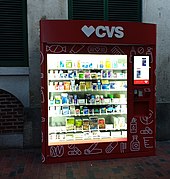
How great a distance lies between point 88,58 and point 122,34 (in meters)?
0.92

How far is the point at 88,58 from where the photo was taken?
19.5 feet

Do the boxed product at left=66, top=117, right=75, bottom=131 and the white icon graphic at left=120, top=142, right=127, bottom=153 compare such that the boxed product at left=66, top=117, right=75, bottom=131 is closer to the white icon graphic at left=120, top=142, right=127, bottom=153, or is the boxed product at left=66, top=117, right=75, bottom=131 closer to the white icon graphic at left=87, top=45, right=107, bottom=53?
the white icon graphic at left=120, top=142, right=127, bottom=153

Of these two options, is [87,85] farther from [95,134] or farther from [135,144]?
[135,144]

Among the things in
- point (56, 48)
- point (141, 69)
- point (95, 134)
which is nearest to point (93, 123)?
point (95, 134)

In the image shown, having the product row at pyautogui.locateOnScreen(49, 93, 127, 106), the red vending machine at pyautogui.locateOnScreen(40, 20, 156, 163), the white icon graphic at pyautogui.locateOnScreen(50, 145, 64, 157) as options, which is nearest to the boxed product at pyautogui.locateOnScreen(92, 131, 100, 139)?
the red vending machine at pyautogui.locateOnScreen(40, 20, 156, 163)

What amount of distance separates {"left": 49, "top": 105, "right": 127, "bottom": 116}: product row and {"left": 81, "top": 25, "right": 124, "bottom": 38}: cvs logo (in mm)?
1629

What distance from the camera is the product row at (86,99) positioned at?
5824 millimetres

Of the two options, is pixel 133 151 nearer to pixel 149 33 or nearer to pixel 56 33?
pixel 149 33

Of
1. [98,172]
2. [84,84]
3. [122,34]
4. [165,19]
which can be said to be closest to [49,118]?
[84,84]

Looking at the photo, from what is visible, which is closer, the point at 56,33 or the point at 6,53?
the point at 56,33

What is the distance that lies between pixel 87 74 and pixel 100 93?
587mm

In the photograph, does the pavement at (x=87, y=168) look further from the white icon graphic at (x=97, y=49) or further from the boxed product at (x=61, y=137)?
the white icon graphic at (x=97, y=49)

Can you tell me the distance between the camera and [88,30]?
5.49m

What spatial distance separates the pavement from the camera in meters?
5.00
